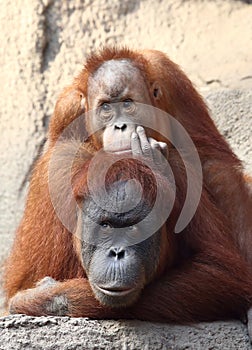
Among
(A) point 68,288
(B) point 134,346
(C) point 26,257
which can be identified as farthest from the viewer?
(C) point 26,257

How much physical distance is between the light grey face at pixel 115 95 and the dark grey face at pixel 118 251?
70 centimetres

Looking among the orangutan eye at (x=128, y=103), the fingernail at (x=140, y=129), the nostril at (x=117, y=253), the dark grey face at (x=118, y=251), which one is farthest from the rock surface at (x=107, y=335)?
the orangutan eye at (x=128, y=103)

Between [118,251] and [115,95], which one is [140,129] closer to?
[115,95]

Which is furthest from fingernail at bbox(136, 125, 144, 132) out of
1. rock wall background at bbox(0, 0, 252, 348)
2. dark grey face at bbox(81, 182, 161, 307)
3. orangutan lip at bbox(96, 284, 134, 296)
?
rock wall background at bbox(0, 0, 252, 348)

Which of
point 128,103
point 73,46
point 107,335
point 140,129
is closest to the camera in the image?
point 107,335

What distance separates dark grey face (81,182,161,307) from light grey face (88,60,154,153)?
0.70 m

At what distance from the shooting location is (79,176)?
3834mm

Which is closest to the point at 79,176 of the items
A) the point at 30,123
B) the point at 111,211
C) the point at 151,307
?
the point at 111,211

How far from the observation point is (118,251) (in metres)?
3.52

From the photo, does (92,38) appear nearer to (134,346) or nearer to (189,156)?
(189,156)

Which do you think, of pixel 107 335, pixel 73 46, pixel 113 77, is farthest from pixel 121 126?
pixel 73 46

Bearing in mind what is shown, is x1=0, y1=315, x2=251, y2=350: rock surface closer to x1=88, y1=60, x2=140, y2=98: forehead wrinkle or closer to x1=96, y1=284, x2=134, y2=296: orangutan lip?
x1=96, y1=284, x2=134, y2=296: orangutan lip

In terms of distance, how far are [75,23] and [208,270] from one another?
8.30 ft

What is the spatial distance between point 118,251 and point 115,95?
1.06 m
